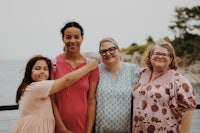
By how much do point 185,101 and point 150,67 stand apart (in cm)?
41

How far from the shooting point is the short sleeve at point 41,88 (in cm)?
254

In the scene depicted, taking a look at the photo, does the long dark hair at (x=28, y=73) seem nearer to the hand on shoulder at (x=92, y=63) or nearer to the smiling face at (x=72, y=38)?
the smiling face at (x=72, y=38)

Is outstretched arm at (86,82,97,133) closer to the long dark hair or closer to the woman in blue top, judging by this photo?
the woman in blue top

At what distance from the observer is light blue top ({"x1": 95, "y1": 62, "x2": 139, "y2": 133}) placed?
2799mm

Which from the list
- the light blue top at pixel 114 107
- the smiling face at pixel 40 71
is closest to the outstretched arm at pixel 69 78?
the smiling face at pixel 40 71


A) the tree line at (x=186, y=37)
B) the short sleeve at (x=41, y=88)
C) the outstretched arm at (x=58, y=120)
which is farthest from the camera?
the tree line at (x=186, y=37)

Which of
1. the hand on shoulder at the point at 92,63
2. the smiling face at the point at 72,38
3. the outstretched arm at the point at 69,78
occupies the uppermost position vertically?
the smiling face at the point at 72,38

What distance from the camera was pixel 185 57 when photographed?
137 feet

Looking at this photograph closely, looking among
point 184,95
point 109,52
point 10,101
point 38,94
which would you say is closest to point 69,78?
point 38,94

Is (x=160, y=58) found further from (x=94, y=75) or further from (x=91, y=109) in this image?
(x=91, y=109)

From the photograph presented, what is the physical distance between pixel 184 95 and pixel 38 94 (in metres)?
1.04

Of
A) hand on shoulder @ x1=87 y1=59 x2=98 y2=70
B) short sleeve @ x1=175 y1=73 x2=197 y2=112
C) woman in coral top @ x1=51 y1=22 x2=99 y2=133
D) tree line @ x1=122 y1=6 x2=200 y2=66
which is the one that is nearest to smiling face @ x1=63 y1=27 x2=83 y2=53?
woman in coral top @ x1=51 y1=22 x2=99 y2=133

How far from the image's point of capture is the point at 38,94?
2.55 metres

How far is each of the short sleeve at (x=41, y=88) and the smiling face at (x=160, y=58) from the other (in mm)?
796
